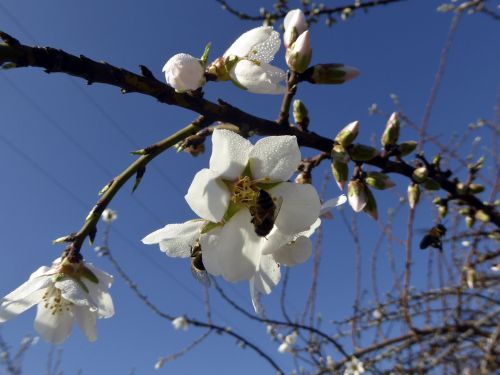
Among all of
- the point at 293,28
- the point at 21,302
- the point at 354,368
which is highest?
the point at 354,368

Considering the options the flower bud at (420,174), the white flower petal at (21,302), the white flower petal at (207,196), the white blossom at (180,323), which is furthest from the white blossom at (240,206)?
the white blossom at (180,323)

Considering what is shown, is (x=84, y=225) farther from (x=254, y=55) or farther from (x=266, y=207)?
(x=254, y=55)

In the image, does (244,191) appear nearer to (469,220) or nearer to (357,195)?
(357,195)

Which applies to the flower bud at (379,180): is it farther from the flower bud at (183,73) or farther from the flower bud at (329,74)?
the flower bud at (183,73)

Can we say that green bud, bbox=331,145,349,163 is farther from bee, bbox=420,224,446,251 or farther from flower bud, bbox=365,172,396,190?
bee, bbox=420,224,446,251

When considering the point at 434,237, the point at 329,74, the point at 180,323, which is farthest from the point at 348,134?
the point at 180,323

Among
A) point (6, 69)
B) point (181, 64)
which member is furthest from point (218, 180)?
point (6, 69)
